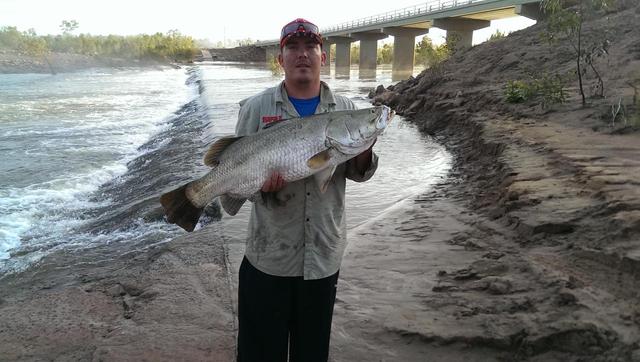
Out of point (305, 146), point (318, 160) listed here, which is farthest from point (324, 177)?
point (305, 146)

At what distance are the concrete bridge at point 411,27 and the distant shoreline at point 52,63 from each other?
138 ft

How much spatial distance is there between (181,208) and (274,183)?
70 centimetres

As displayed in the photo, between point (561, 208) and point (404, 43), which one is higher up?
point (404, 43)

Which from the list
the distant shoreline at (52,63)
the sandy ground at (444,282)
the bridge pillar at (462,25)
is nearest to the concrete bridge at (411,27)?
the bridge pillar at (462,25)

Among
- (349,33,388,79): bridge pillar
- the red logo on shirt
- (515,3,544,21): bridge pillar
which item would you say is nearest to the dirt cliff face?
the red logo on shirt

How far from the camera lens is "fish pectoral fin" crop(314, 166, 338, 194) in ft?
8.34

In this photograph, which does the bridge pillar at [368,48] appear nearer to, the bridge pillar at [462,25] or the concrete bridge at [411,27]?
the concrete bridge at [411,27]

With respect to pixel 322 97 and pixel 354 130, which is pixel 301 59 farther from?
pixel 354 130

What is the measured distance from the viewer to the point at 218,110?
1952 cm

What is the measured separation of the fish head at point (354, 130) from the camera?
8.47 feet

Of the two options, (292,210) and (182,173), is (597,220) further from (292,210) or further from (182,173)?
(182,173)

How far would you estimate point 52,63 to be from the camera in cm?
7825

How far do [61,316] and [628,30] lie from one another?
16.4m

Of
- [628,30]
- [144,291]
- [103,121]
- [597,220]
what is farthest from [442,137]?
[103,121]
